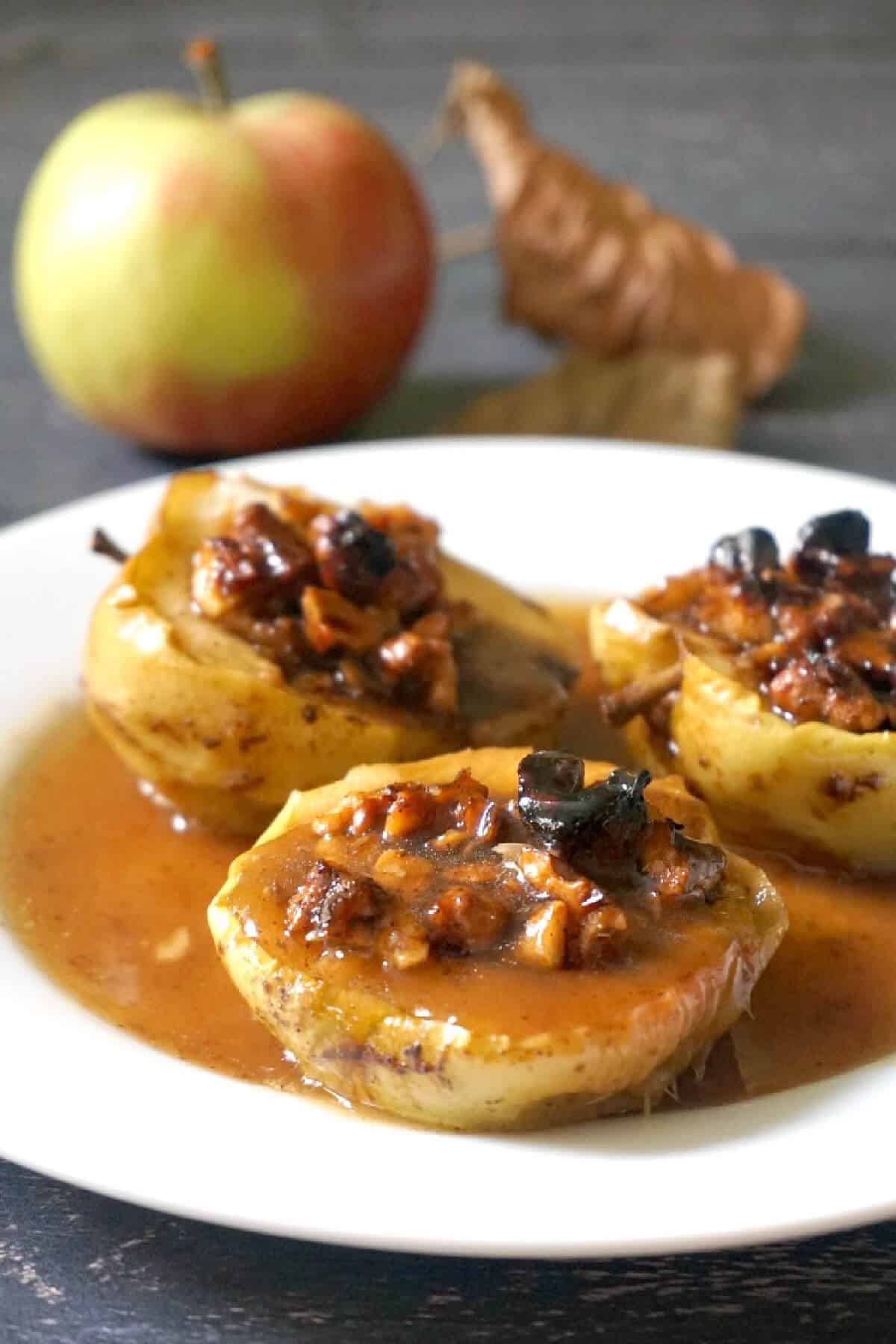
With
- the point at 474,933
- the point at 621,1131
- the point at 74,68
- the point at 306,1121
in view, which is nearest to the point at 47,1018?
the point at 306,1121

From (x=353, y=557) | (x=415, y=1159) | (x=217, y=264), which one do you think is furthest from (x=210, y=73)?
(x=415, y=1159)

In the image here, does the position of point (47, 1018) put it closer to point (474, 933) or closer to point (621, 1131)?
point (474, 933)

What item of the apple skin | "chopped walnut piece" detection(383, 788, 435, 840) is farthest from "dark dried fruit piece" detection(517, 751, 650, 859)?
the apple skin

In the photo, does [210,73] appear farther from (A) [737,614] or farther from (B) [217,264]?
(A) [737,614]

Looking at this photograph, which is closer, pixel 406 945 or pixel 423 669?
pixel 406 945

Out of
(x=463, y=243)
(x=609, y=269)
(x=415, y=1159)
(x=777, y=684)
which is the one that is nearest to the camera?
(x=415, y=1159)

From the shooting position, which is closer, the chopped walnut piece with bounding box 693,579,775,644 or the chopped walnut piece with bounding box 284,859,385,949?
the chopped walnut piece with bounding box 284,859,385,949

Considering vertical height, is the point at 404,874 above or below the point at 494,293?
above

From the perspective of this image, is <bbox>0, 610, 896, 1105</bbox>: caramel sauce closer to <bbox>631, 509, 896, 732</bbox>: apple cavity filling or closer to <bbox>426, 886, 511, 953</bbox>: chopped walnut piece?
<bbox>426, 886, 511, 953</bbox>: chopped walnut piece
